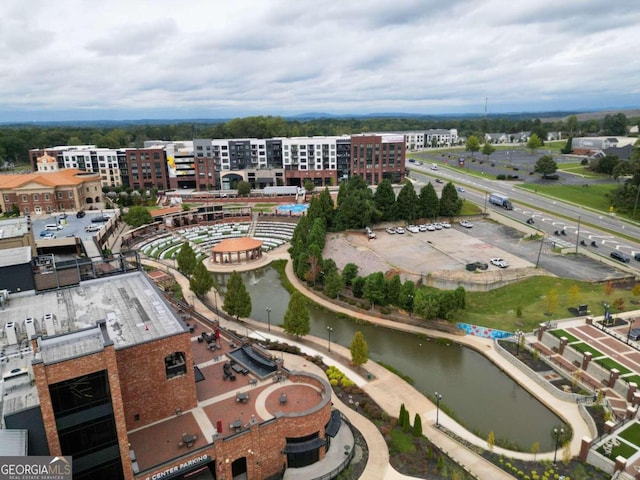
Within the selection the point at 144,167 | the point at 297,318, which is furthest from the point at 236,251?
the point at 144,167

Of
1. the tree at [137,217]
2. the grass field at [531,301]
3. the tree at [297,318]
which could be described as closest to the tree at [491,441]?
the grass field at [531,301]

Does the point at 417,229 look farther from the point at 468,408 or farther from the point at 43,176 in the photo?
the point at 43,176

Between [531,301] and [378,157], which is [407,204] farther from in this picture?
[378,157]

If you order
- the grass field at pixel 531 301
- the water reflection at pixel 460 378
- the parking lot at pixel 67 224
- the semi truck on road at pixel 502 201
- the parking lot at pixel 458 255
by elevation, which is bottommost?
the water reflection at pixel 460 378

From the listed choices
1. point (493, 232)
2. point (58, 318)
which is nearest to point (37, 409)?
point (58, 318)

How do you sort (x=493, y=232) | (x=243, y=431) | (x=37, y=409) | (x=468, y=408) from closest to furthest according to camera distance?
(x=37, y=409), (x=243, y=431), (x=468, y=408), (x=493, y=232)

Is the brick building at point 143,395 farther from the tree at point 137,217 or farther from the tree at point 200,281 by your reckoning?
the tree at point 137,217

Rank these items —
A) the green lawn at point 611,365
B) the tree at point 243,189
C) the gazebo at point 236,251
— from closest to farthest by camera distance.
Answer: the green lawn at point 611,365, the gazebo at point 236,251, the tree at point 243,189
